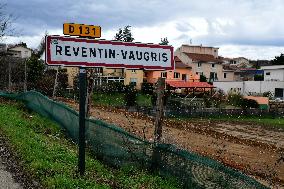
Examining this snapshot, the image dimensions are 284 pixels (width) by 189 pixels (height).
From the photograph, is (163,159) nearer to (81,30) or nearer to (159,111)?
(159,111)

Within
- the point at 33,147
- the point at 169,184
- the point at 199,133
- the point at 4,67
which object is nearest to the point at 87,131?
the point at 33,147

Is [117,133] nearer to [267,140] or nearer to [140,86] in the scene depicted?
[267,140]

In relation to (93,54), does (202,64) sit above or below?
above

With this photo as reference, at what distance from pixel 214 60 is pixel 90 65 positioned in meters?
74.7

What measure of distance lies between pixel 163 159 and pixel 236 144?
15109 millimetres

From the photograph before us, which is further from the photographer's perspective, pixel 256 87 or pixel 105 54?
pixel 256 87

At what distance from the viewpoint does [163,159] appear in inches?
308

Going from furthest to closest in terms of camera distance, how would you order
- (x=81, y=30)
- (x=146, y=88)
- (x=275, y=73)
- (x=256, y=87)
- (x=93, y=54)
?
1. (x=275, y=73)
2. (x=256, y=87)
3. (x=146, y=88)
4. (x=93, y=54)
5. (x=81, y=30)

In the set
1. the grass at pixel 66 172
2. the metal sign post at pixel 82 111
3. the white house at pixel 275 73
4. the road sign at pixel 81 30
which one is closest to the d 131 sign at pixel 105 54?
the road sign at pixel 81 30

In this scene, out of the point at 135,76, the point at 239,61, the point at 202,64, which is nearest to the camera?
the point at 135,76

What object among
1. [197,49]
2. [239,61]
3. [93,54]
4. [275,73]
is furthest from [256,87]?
[239,61]

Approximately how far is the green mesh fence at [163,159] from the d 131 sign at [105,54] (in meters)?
1.67

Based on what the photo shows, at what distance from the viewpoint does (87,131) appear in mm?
10641

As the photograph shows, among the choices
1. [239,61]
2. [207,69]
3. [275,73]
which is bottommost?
[275,73]
